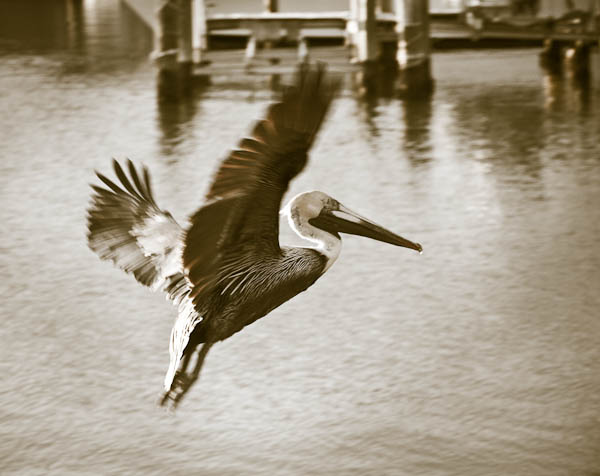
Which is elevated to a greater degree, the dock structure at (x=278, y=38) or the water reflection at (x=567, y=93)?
the dock structure at (x=278, y=38)

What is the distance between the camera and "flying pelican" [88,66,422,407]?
4410mm

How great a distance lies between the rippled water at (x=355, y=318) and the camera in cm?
779

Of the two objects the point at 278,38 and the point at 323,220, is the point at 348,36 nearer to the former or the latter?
the point at 278,38

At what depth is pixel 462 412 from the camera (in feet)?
26.7

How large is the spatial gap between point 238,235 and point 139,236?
3.19ft

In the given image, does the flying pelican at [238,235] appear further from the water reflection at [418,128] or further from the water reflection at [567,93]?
the water reflection at [567,93]

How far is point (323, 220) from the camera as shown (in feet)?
16.9

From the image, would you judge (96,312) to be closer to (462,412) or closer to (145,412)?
→ (145,412)

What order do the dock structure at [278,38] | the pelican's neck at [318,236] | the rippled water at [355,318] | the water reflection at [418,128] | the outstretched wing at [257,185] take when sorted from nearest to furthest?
the outstretched wing at [257,185] < the pelican's neck at [318,236] < the rippled water at [355,318] < the water reflection at [418,128] < the dock structure at [278,38]

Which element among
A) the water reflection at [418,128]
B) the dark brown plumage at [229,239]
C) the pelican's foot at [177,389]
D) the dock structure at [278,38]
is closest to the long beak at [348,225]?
the dark brown plumage at [229,239]

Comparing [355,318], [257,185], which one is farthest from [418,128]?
[257,185]

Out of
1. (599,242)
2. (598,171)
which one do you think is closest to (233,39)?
(598,171)

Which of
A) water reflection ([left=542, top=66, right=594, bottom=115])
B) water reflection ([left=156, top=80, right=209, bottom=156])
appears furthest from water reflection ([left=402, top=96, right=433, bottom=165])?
water reflection ([left=156, top=80, right=209, bottom=156])

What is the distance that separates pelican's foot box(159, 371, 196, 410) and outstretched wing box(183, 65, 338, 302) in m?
0.36
